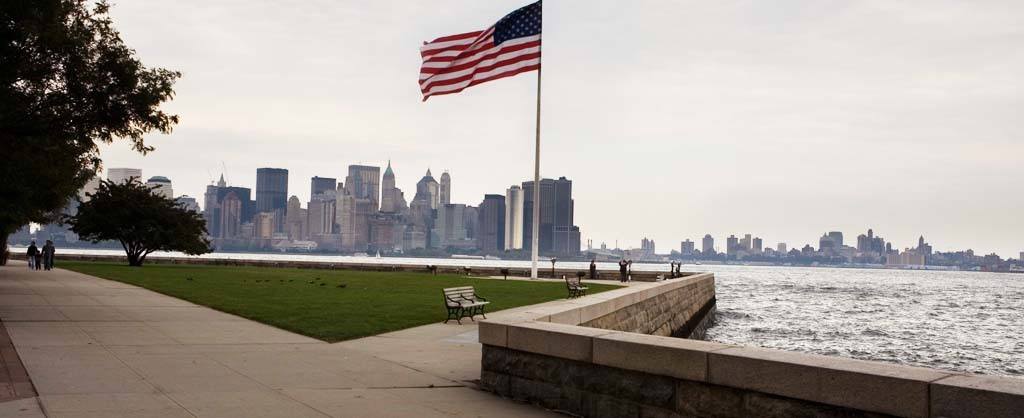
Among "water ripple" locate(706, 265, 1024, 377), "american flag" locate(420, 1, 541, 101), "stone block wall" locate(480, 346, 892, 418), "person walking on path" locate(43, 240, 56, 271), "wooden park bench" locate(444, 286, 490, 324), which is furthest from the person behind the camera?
"person walking on path" locate(43, 240, 56, 271)

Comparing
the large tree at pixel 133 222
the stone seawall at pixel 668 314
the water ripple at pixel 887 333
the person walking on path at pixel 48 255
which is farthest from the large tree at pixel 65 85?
the large tree at pixel 133 222

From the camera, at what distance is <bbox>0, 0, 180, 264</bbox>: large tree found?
1609cm

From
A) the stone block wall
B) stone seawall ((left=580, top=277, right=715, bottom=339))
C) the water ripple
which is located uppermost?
the stone block wall

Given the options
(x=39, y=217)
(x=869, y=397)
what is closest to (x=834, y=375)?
(x=869, y=397)

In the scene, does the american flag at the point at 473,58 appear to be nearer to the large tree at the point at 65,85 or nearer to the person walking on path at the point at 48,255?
the large tree at the point at 65,85

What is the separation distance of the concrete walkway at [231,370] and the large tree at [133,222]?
38377mm

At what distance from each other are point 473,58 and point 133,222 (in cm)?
3502

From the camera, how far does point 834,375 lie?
5.93 m

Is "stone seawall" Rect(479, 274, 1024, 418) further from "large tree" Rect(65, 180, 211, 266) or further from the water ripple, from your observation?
"large tree" Rect(65, 180, 211, 266)

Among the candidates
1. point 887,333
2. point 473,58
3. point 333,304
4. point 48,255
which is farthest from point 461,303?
point 48,255

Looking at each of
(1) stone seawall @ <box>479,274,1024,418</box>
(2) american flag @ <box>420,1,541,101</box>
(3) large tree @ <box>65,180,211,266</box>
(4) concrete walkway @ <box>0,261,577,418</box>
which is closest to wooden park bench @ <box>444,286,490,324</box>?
(4) concrete walkway @ <box>0,261,577,418</box>

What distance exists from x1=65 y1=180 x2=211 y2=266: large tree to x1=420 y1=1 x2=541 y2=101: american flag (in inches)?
1278

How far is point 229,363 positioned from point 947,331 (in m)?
40.6

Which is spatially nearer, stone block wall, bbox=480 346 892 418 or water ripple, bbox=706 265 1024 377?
stone block wall, bbox=480 346 892 418
